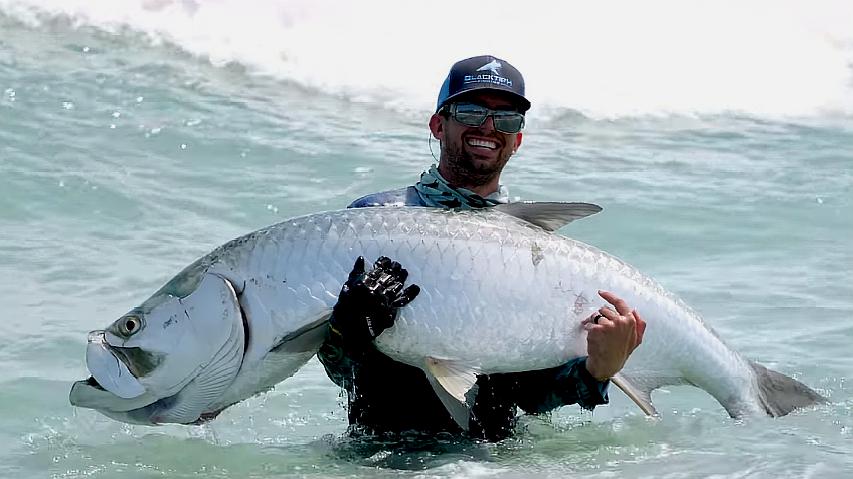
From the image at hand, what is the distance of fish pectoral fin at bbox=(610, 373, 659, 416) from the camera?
171 inches

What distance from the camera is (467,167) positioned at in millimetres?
4672

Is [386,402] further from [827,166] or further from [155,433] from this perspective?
[827,166]

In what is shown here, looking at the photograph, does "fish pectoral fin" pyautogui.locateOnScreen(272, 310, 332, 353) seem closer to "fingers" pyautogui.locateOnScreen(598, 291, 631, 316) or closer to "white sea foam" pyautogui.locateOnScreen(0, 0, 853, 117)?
"fingers" pyautogui.locateOnScreen(598, 291, 631, 316)

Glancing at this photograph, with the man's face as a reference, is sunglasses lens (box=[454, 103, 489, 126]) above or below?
above

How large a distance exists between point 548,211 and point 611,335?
1.60 ft

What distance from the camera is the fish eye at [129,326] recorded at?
398 cm

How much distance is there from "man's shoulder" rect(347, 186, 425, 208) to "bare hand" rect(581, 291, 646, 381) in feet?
2.96

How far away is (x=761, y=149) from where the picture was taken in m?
12.8

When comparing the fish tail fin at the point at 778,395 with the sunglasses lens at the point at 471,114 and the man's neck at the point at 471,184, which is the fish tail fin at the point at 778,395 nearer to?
the man's neck at the point at 471,184

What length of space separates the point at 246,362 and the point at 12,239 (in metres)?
5.07

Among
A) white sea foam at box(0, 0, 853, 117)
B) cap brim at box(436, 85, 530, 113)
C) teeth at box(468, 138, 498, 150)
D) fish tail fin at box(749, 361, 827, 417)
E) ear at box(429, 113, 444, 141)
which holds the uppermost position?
white sea foam at box(0, 0, 853, 117)

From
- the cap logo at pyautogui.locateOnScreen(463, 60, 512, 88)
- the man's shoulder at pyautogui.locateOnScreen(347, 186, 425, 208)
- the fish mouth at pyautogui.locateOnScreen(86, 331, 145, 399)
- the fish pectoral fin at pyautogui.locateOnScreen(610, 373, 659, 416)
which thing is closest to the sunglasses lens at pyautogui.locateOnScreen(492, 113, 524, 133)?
the cap logo at pyautogui.locateOnScreen(463, 60, 512, 88)

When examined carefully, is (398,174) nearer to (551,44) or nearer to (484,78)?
(484,78)

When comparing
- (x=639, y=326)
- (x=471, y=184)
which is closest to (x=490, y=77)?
(x=471, y=184)
